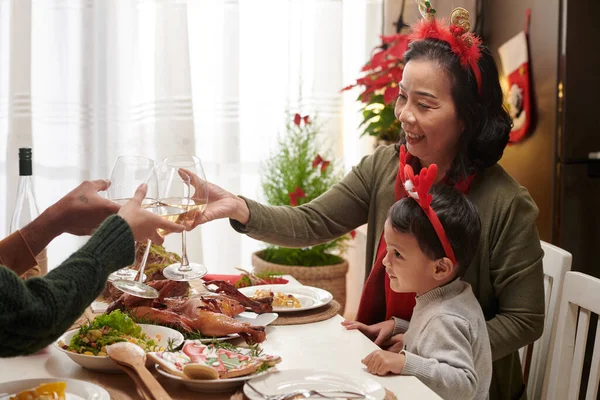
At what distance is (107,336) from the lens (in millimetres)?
1354

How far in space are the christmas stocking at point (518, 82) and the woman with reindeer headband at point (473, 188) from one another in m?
0.86

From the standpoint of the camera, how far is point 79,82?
338 centimetres

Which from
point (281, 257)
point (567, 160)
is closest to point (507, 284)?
point (567, 160)

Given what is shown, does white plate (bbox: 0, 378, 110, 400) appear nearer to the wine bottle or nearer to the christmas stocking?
the wine bottle

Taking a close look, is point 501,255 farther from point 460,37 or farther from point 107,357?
point 107,357

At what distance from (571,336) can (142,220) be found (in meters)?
1.04

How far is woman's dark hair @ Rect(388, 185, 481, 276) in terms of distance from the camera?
159 centimetres

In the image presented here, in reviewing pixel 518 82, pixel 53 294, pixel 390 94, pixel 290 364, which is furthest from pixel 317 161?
pixel 53 294

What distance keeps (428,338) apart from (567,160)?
132 centimetres

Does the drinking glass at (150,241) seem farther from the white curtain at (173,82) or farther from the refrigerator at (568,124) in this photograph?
the white curtain at (173,82)

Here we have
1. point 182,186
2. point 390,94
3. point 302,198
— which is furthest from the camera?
point 302,198

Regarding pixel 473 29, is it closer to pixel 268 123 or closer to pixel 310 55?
pixel 310 55

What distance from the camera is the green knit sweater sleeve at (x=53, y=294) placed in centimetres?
99

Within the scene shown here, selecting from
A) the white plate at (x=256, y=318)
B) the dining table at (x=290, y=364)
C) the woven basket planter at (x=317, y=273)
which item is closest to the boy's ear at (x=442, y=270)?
the dining table at (x=290, y=364)
